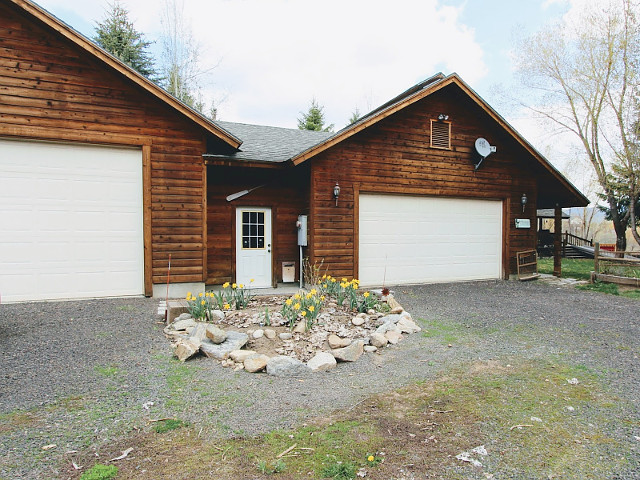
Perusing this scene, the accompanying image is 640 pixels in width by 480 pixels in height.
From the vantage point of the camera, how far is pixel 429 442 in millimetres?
2705

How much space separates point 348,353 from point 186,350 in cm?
179

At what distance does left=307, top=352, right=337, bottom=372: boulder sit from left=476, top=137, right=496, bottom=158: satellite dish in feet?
25.0

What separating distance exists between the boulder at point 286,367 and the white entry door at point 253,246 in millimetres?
5359

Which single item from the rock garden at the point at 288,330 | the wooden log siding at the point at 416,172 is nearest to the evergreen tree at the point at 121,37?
the wooden log siding at the point at 416,172

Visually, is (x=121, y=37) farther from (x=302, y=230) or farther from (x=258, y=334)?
(x=258, y=334)

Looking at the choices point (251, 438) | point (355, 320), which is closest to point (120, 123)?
point (355, 320)

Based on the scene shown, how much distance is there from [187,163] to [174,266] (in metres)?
2.03

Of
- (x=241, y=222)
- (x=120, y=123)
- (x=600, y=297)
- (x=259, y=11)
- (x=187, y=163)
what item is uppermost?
(x=259, y=11)

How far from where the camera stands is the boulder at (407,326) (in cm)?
547

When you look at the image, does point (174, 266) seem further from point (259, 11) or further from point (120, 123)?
point (259, 11)

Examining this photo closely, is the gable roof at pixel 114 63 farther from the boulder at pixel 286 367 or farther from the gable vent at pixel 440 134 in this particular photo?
the boulder at pixel 286 367

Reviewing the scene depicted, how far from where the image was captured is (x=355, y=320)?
5590 mm

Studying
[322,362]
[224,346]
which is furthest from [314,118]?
[322,362]

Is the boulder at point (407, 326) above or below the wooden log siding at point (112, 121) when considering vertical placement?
below
